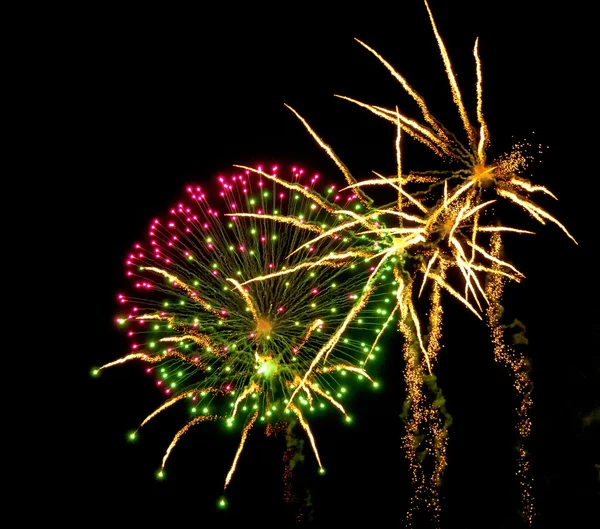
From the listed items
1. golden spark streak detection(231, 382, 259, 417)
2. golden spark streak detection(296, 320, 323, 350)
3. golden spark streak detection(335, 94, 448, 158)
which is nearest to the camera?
golden spark streak detection(335, 94, 448, 158)

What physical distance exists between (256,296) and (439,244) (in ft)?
8.16

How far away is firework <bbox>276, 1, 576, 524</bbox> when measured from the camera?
547 centimetres

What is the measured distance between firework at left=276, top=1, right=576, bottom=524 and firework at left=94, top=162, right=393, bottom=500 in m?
0.54

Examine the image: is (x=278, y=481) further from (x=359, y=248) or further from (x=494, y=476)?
(x=359, y=248)

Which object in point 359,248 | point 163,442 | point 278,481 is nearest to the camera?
point 359,248

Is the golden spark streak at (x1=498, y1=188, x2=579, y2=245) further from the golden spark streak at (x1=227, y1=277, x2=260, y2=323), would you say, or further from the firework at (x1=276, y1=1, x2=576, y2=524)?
the golden spark streak at (x1=227, y1=277, x2=260, y2=323)

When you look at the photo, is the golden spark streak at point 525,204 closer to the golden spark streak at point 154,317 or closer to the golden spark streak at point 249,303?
the golden spark streak at point 249,303

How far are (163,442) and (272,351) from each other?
10.2 ft

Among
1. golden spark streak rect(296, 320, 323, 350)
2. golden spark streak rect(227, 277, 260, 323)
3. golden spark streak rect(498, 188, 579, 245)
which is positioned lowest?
golden spark streak rect(296, 320, 323, 350)

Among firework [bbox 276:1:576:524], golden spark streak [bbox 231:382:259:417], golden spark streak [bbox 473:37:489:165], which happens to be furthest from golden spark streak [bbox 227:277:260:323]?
golden spark streak [bbox 473:37:489:165]

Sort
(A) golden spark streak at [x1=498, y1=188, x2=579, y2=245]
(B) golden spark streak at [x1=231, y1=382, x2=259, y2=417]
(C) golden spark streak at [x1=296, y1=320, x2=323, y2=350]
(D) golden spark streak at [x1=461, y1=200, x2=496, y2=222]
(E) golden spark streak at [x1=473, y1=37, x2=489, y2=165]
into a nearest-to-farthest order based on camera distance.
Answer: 1. (E) golden spark streak at [x1=473, y1=37, x2=489, y2=165]
2. (D) golden spark streak at [x1=461, y1=200, x2=496, y2=222]
3. (A) golden spark streak at [x1=498, y1=188, x2=579, y2=245]
4. (C) golden spark streak at [x1=296, y1=320, x2=323, y2=350]
5. (B) golden spark streak at [x1=231, y1=382, x2=259, y2=417]

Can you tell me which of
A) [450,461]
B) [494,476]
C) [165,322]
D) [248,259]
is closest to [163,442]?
[165,322]

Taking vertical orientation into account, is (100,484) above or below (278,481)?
below

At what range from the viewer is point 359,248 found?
6.14 meters
